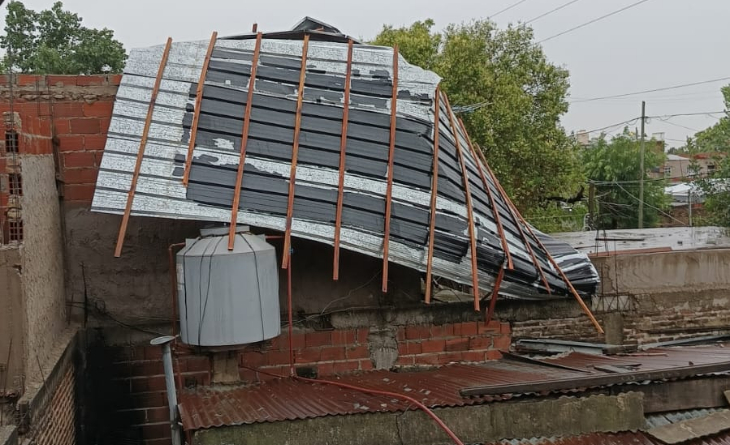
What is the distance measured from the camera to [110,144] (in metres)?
5.29

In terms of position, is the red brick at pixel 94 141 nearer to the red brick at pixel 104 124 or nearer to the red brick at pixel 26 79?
the red brick at pixel 104 124

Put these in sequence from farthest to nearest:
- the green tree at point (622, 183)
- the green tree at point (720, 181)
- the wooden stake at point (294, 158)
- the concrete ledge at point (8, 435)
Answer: the green tree at point (622, 183) → the green tree at point (720, 181) → the wooden stake at point (294, 158) → the concrete ledge at point (8, 435)

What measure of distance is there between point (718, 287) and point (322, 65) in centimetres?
511

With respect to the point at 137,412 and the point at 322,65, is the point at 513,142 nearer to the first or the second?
the point at 322,65

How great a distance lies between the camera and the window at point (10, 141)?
3947 millimetres

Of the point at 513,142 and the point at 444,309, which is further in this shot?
the point at 513,142

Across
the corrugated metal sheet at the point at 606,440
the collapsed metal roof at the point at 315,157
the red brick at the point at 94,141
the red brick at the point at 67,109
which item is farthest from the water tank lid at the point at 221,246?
the corrugated metal sheet at the point at 606,440

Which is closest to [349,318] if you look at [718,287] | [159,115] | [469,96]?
[159,115]

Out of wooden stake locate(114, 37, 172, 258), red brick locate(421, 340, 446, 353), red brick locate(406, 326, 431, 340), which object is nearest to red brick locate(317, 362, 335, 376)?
red brick locate(406, 326, 431, 340)

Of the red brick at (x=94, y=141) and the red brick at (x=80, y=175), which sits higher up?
the red brick at (x=94, y=141)

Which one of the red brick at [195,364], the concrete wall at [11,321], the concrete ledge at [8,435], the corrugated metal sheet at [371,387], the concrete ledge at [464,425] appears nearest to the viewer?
the concrete ledge at [8,435]

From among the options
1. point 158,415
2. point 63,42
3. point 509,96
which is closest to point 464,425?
point 158,415

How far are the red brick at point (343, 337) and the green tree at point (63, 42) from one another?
69.5 feet

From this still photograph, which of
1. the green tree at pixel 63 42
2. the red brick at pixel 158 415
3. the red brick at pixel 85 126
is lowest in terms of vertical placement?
the red brick at pixel 158 415
